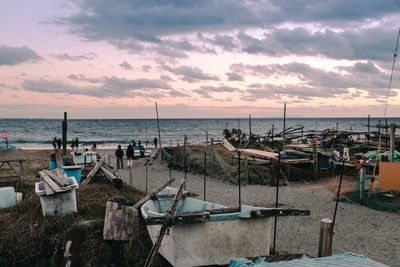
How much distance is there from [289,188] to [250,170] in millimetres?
2130

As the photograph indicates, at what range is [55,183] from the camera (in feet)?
31.1

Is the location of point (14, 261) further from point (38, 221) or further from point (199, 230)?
point (199, 230)

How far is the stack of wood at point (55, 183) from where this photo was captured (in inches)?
353

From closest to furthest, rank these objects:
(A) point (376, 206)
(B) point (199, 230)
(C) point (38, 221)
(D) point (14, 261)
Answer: (B) point (199, 230), (D) point (14, 261), (C) point (38, 221), (A) point (376, 206)

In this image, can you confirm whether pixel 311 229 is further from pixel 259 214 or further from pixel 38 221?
pixel 38 221

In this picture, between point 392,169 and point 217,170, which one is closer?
point 392,169

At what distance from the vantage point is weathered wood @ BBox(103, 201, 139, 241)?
8.18 meters

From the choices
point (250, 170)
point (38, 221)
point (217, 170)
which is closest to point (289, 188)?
point (250, 170)

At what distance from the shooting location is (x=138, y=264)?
26.2 ft

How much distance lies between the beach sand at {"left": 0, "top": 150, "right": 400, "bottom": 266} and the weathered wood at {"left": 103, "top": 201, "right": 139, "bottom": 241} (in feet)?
11.7

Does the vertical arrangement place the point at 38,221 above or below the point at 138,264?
above

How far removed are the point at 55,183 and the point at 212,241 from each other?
468 cm

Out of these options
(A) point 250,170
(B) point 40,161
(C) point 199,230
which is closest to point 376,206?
(A) point 250,170

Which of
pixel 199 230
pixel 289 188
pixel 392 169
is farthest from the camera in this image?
pixel 289 188
